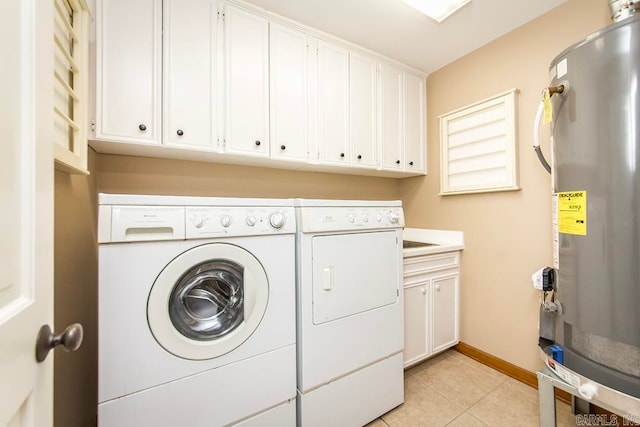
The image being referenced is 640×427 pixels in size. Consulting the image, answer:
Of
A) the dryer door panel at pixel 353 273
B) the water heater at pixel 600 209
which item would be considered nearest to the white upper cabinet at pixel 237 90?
the dryer door panel at pixel 353 273

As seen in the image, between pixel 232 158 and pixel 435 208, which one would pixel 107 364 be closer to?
pixel 232 158

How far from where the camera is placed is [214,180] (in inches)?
71.9

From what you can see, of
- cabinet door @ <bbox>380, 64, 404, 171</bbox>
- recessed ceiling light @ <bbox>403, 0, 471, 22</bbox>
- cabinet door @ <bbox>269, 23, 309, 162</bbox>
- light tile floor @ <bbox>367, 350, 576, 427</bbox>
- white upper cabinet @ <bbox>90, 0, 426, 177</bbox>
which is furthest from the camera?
cabinet door @ <bbox>380, 64, 404, 171</bbox>

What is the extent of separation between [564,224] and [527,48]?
4.38 ft

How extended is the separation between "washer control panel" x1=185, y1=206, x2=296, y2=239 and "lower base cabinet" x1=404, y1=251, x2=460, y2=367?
98cm

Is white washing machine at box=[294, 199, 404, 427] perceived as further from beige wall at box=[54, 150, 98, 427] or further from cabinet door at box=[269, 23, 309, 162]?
beige wall at box=[54, 150, 98, 427]

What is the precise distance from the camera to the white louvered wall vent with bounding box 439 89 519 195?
1.80m

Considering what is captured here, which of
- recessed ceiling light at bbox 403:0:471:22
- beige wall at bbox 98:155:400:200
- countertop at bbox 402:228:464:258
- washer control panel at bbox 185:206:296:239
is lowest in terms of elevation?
countertop at bbox 402:228:464:258

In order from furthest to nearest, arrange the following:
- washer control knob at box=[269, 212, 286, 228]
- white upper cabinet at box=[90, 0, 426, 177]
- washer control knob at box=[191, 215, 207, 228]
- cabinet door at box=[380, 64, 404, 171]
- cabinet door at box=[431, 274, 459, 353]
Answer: cabinet door at box=[380, 64, 404, 171], cabinet door at box=[431, 274, 459, 353], white upper cabinet at box=[90, 0, 426, 177], washer control knob at box=[269, 212, 286, 228], washer control knob at box=[191, 215, 207, 228]

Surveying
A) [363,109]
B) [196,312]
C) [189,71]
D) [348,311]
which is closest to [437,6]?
[363,109]

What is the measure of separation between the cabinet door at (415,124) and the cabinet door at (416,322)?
3.41 feet

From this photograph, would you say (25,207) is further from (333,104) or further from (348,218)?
(333,104)

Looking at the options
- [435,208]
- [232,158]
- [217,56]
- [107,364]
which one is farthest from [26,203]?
[435,208]

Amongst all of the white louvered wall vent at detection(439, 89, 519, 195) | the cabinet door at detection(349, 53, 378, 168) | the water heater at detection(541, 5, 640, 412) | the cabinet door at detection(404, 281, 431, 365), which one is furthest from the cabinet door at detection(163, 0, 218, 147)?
the white louvered wall vent at detection(439, 89, 519, 195)
